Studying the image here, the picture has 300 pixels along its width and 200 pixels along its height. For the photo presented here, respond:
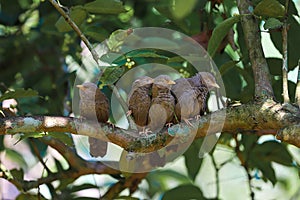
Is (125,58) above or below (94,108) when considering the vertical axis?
above

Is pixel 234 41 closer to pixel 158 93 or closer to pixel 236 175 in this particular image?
pixel 158 93

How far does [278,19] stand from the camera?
2072mm

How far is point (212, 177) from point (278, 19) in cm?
136

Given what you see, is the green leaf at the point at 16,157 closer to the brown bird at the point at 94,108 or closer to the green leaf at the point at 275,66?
the brown bird at the point at 94,108

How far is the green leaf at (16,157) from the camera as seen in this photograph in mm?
2933

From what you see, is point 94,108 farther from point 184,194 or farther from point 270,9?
point 270,9

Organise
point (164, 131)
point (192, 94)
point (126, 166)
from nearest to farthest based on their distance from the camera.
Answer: point (164, 131) → point (192, 94) → point (126, 166)

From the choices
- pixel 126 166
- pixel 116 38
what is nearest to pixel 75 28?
pixel 116 38

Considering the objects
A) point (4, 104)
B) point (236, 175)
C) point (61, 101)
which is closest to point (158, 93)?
point (4, 104)

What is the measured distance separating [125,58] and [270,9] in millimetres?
487

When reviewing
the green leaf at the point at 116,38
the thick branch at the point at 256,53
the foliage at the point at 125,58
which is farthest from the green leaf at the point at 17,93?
the thick branch at the point at 256,53

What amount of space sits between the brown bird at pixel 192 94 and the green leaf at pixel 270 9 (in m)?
0.30

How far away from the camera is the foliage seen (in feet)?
6.66

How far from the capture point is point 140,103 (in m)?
2.04
